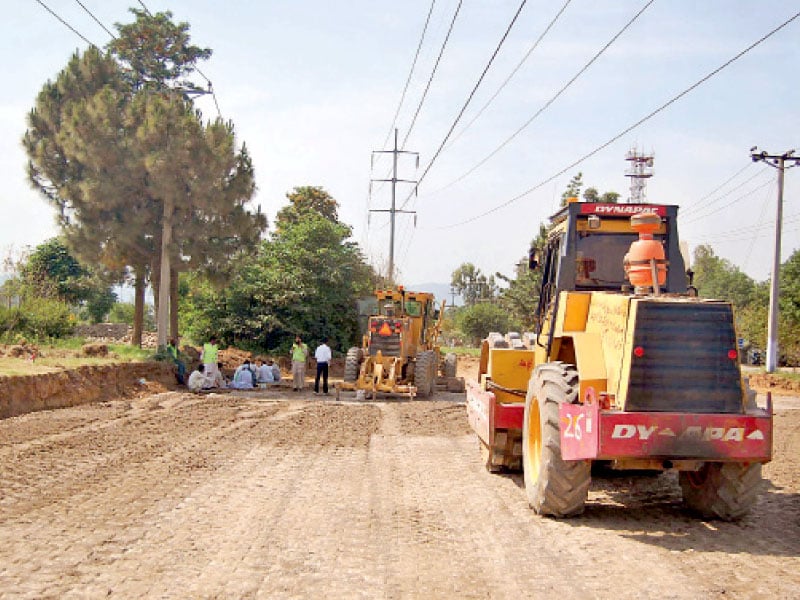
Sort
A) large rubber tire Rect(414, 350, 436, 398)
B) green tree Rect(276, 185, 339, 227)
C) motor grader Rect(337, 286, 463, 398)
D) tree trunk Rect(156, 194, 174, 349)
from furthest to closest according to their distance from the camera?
green tree Rect(276, 185, 339, 227) < tree trunk Rect(156, 194, 174, 349) < motor grader Rect(337, 286, 463, 398) < large rubber tire Rect(414, 350, 436, 398)

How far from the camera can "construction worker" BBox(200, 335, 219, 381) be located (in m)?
24.7

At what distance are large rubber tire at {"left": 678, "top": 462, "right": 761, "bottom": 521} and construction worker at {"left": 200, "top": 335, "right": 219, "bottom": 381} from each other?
18.4m

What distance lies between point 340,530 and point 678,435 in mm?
3017

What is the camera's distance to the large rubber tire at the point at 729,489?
776 cm

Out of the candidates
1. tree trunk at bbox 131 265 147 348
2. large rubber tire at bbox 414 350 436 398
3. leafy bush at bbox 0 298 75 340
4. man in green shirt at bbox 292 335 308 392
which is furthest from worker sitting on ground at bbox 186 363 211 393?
large rubber tire at bbox 414 350 436 398

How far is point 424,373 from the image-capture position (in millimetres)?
23391

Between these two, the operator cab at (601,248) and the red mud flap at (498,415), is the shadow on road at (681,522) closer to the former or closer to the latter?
the red mud flap at (498,415)

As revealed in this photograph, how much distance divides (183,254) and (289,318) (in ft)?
21.1

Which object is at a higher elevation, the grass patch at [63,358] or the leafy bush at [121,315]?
the leafy bush at [121,315]

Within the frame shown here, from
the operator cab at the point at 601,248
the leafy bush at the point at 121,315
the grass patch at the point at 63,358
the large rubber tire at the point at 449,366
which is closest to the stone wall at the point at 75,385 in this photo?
the grass patch at the point at 63,358

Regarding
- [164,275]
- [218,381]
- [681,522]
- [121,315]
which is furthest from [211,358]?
[121,315]

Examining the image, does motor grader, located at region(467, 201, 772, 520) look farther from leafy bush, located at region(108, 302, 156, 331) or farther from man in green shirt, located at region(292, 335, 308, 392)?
leafy bush, located at region(108, 302, 156, 331)

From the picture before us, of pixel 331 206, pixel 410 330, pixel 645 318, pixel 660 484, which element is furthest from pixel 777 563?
pixel 331 206

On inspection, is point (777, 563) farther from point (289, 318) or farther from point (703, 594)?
point (289, 318)
